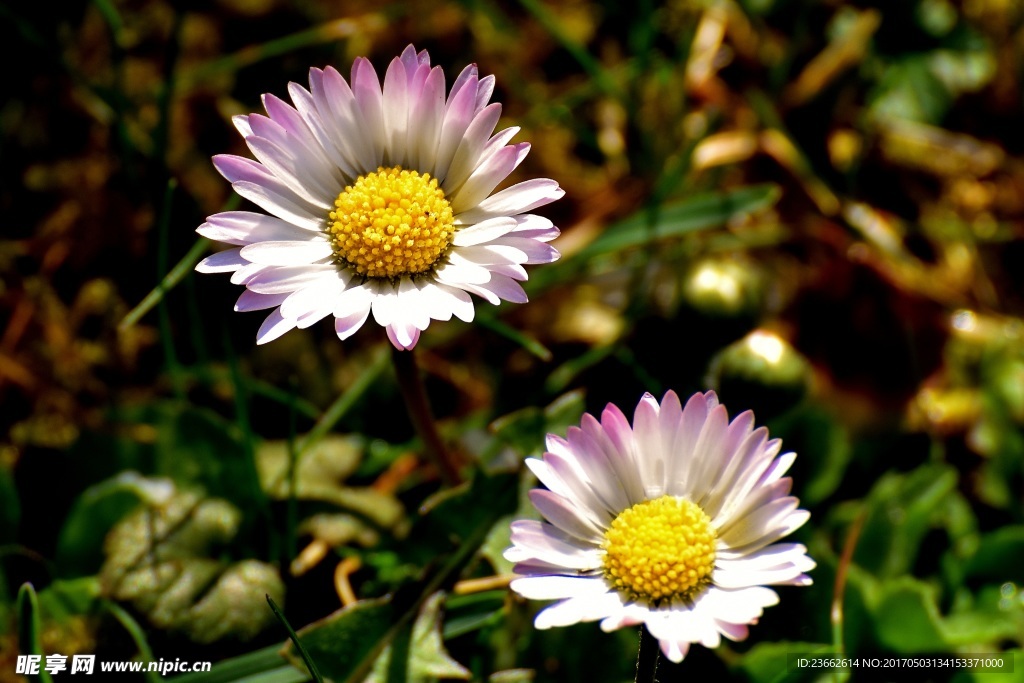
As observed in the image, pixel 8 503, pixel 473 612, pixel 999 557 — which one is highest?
pixel 8 503

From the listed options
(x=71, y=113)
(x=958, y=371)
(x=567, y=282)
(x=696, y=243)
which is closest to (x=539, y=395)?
(x=567, y=282)

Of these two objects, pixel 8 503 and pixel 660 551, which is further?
pixel 8 503

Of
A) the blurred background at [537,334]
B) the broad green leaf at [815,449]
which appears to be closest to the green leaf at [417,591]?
the blurred background at [537,334]

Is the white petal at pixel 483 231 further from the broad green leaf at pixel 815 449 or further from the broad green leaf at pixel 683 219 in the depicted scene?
the broad green leaf at pixel 815 449

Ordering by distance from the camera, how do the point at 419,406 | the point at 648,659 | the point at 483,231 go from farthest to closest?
1. the point at 419,406
2. the point at 483,231
3. the point at 648,659

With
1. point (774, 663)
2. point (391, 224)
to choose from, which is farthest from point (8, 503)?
point (774, 663)

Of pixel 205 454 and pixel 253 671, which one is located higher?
pixel 205 454

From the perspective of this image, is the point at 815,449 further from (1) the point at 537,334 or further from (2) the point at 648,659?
(2) the point at 648,659

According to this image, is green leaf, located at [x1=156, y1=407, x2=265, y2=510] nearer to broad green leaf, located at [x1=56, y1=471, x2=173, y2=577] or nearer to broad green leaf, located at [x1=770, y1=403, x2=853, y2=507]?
broad green leaf, located at [x1=56, y1=471, x2=173, y2=577]
